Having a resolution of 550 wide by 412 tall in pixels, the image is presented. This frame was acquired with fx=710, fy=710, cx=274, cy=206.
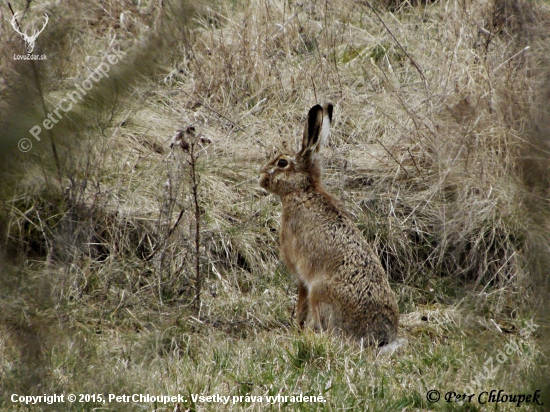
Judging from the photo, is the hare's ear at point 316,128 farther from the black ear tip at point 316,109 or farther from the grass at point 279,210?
the grass at point 279,210

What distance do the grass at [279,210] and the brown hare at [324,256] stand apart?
27cm

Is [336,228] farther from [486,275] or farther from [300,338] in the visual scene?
[486,275]

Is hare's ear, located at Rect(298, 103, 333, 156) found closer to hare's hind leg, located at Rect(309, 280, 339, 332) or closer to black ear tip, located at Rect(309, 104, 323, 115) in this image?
black ear tip, located at Rect(309, 104, 323, 115)

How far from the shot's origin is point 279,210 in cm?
667

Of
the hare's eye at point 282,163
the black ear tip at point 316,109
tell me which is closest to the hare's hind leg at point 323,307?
the hare's eye at point 282,163

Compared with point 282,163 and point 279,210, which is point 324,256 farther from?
point 279,210

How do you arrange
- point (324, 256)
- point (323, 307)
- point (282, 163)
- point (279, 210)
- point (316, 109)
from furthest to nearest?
point (279, 210)
point (282, 163)
point (316, 109)
point (324, 256)
point (323, 307)

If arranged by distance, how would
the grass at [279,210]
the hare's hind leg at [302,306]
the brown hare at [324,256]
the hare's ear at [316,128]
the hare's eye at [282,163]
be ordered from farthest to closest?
1. the hare's eye at [282,163]
2. the hare's ear at [316,128]
3. the hare's hind leg at [302,306]
4. the brown hare at [324,256]
5. the grass at [279,210]

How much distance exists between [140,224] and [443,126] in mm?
2968

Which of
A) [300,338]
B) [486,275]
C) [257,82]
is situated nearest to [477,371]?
[300,338]

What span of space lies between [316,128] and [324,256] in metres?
1.03

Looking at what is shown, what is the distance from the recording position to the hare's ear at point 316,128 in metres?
5.44

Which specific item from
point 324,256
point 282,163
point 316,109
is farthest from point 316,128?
point 324,256

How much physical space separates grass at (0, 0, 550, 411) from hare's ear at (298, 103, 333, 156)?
0.81m
